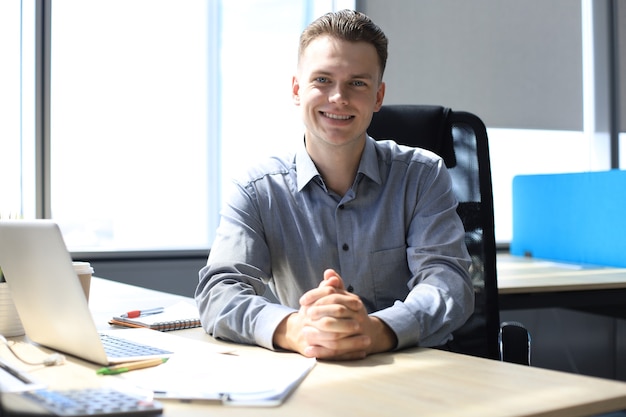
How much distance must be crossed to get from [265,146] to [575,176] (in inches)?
58.8

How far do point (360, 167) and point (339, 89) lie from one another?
0.18 m

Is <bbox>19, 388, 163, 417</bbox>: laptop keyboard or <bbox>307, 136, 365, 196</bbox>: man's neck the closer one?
<bbox>19, 388, 163, 417</bbox>: laptop keyboard

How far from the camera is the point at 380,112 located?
1.93 metres

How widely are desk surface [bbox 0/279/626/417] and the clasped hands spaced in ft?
0.08

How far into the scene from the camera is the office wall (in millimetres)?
3771

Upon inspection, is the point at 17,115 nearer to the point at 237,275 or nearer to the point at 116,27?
the point at 116,27

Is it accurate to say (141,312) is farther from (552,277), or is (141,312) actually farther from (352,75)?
(552,277)

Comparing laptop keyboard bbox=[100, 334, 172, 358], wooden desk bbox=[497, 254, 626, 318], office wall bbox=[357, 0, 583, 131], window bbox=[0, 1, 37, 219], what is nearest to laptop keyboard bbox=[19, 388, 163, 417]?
laptop keyboard bbox=[100, 334, 172, 358]

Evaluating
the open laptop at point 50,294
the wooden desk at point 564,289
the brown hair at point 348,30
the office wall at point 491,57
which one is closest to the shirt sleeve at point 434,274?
the brown hair at point 348,30

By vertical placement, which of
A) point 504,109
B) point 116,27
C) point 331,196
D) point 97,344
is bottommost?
point 97,344

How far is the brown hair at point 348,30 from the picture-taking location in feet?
5.27

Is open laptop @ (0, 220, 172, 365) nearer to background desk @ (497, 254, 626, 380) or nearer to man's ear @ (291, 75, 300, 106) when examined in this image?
man's ear @ (291, 75, 300, 106)

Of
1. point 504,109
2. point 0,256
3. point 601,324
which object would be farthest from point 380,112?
point 601,324

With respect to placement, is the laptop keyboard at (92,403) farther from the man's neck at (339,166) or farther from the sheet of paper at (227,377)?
the man's neck at (339,166)
